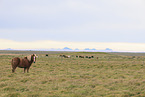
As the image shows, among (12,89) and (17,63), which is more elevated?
(17,63)

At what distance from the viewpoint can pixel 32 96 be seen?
973 centimetres

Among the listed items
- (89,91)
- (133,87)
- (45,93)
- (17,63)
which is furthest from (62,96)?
(17,63)

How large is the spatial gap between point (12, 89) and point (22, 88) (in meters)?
0.61

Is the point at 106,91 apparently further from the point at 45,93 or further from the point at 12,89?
the point at 12,89

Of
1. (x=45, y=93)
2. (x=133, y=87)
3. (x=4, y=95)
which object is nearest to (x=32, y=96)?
(x=45, y=93)

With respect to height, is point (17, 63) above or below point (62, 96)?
above

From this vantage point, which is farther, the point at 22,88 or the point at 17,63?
the point at 17,63

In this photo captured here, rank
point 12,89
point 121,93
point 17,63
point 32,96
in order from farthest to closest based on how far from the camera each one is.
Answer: point 17,63
point 12,89
point 121,93
point 32,96

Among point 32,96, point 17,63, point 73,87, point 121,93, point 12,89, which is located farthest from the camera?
point 17,63

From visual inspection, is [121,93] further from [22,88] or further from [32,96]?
[22,88]

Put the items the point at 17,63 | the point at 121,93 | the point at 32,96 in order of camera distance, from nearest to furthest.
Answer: the point at 32,96, the point at 121,93, the point at 17,63

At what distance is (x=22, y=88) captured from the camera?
11.6m

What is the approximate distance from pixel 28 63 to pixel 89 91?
992cm

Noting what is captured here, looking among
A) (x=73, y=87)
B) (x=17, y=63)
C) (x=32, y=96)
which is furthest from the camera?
(x=17, y=63)
